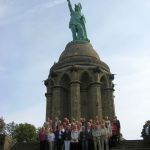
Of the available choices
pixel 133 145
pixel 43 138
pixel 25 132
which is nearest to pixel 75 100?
pixel 133 145

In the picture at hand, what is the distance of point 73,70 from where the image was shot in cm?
2859

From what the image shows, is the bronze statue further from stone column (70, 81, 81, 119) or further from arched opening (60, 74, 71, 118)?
stone column (70, 81, 81, 119)

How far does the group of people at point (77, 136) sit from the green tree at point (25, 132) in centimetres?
2869

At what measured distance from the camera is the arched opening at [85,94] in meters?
27.7

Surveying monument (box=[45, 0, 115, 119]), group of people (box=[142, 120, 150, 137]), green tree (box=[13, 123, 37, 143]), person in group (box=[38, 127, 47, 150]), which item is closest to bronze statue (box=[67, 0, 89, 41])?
monument (box=[45, 0, 115, 119])

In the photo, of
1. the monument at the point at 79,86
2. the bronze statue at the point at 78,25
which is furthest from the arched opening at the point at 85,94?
the bronze statue at the point at 78,25

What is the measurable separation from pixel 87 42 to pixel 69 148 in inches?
779

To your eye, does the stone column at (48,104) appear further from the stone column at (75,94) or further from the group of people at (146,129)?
the group of people at (146,129)

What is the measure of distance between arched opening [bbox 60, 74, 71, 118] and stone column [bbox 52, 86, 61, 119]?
0.34 m

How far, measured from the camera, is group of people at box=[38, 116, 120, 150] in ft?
45.8

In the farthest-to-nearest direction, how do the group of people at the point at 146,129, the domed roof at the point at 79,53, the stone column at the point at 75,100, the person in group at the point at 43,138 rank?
1. the domed roof at the point at 79,53
2. the stone column at the point at 75,100
3. the group of people at the point at 146,129
4. the person in group at the point at 43,138

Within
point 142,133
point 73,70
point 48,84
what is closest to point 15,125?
point 48,84

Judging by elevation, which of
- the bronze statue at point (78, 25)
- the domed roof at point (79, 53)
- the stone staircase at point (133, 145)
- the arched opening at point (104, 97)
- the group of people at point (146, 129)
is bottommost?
the stone staircase at point (133, 145)

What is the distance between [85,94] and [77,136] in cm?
1454
